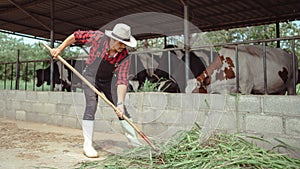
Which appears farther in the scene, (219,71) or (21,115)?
(21,115)

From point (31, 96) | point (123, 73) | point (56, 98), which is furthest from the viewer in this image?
point (31, 96)

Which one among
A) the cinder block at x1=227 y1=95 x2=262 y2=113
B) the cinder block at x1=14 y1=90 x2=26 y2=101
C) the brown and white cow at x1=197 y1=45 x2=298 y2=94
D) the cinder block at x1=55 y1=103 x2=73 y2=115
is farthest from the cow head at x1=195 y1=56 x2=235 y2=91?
the cinder block at x1=14 y1=90 x2=26 y2=101

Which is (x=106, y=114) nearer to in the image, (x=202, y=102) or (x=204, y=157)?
(x=202, y=102)

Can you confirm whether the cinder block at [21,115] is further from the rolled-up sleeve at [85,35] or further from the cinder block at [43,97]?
the rolled-up sleeve at [85,35]

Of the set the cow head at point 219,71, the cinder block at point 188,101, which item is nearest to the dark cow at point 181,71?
the cow head at point 219,71

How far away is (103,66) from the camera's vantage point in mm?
2889

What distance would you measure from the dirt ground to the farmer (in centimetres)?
24

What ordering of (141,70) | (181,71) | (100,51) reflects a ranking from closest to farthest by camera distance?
(100,51) → (181,71) → (141,70)

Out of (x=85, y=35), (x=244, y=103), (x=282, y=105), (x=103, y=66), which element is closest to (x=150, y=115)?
(x=103, y=66)

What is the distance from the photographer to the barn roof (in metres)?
6.19

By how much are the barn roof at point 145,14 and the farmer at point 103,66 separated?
11.1ft

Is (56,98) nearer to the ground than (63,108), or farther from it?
→ farther from it

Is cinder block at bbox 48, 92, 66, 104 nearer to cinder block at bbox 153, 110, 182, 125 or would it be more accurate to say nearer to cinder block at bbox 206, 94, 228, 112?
cinder block at bbox 153, 110, 182, 125

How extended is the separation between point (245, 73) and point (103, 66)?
300 cm
